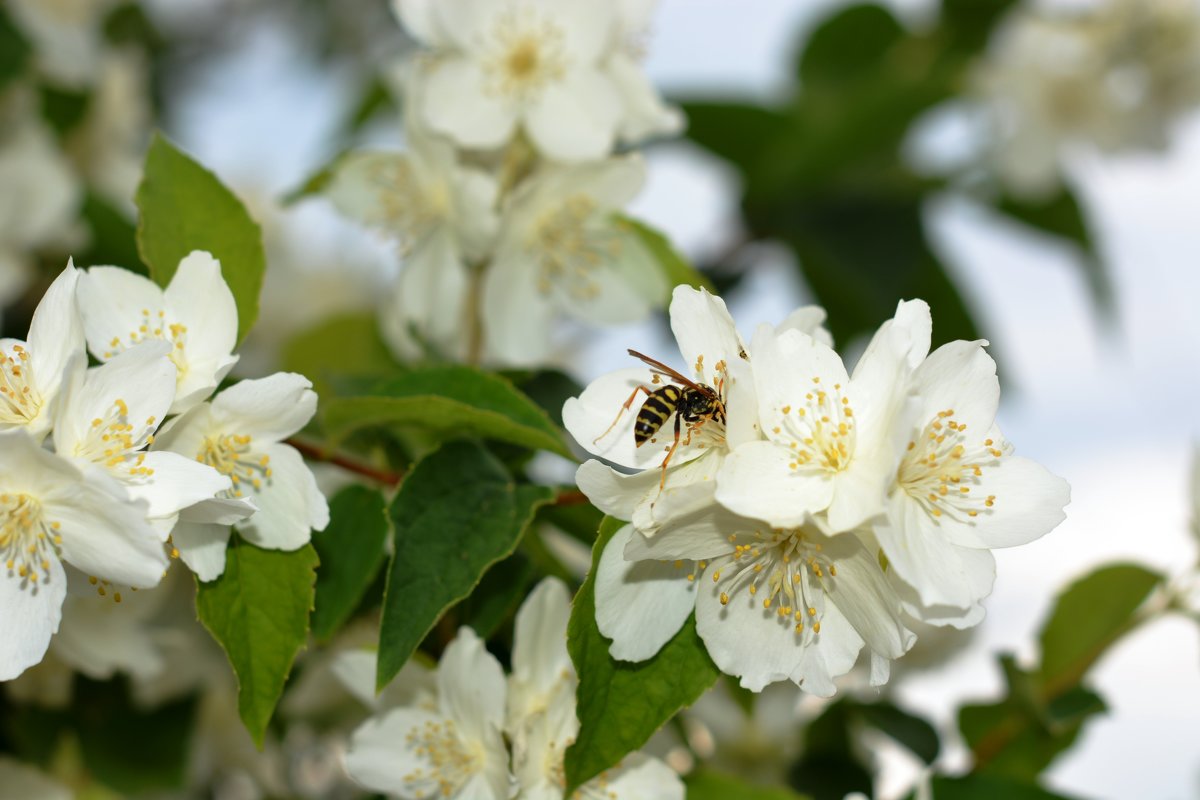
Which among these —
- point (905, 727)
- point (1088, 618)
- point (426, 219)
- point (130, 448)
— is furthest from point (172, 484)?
point (1088, 618)

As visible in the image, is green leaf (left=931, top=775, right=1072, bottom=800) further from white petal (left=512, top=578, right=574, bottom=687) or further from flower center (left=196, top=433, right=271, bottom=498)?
flower center (left=196, top=433, right=271, bottom=498)

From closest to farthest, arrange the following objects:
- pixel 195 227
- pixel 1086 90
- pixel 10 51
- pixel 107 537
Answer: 1. pixel 107 537
2. pixel 195 227
3. pixel 10 51
4. pixel 1086 90

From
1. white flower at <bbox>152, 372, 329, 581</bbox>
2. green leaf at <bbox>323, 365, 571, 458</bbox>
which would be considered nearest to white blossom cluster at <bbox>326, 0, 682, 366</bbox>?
green leaf at <bbox>323, 365, 571, 458</bbox>

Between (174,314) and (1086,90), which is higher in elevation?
(174,314)

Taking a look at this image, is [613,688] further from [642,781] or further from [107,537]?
[107,537]

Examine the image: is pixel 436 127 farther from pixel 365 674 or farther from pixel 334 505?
pixel 365 674

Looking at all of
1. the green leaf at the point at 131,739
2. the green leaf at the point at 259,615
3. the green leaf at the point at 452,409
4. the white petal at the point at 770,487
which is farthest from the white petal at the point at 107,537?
the green leaf at the point at 131,739
